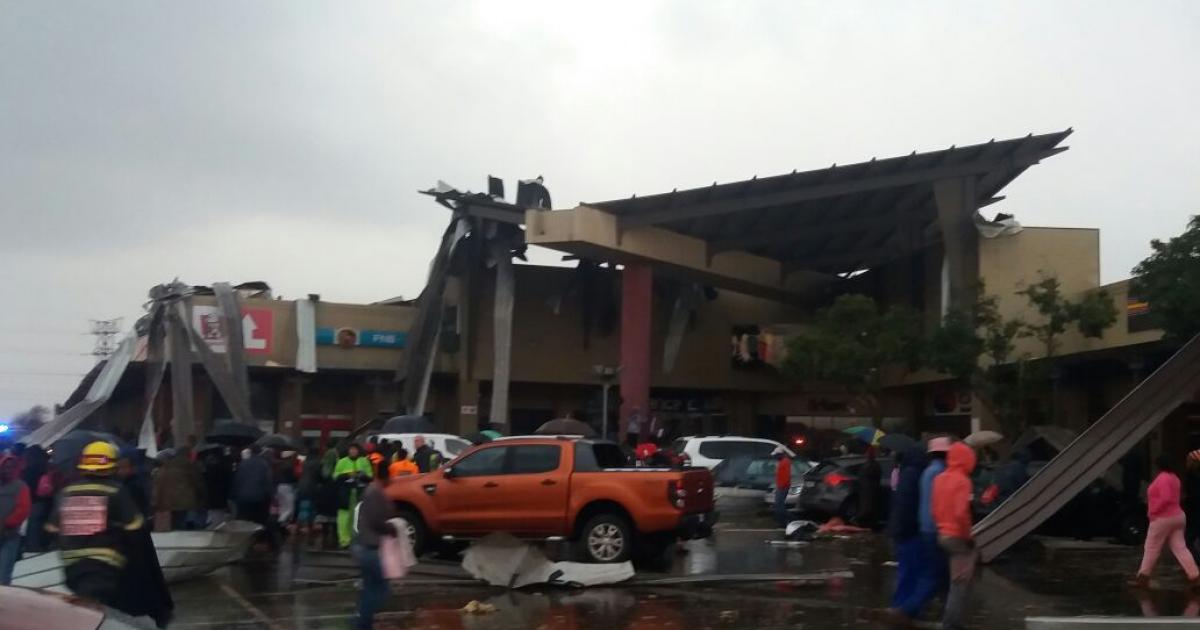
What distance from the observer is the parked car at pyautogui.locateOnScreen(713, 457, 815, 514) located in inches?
1163

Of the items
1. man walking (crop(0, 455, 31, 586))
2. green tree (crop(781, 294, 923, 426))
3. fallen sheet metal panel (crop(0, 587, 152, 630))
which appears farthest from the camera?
green tree (crop(781, 294, 923, 426))

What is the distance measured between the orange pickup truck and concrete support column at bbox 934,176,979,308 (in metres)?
22.2

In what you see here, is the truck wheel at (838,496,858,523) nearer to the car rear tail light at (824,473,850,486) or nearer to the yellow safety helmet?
the car rear tail light at (824,473,850,486)

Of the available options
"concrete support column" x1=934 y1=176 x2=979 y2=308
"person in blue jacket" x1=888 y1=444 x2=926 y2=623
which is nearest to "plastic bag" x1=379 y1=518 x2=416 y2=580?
"person in blue jacket" x1=888 y1=444 x2=926 y2=623

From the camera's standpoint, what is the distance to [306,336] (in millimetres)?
46125

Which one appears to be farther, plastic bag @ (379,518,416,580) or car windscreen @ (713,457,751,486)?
car windscreen @ (713,457,751,486)

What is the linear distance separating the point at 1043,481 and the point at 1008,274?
21.4 meters

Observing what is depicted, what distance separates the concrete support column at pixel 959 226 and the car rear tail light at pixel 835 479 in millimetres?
14947

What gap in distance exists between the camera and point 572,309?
1986 inches

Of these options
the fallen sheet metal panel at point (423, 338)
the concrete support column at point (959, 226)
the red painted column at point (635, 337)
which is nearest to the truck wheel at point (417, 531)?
the concrete support column at point (959, 226)

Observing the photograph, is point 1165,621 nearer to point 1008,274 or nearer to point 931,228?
point 1008,274

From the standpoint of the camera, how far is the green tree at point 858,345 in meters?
36.7

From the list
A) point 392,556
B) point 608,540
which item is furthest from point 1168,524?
point 392,556

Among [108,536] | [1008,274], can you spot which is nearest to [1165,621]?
[108,536]
